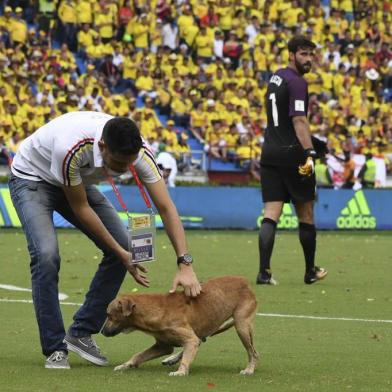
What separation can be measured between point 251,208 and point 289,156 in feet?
38.6

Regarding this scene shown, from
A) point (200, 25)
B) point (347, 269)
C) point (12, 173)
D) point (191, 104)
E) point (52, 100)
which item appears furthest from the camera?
→ point (200, 25)

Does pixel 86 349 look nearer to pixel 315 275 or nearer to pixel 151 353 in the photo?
pixel 151 353

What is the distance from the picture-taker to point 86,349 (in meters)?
8.04

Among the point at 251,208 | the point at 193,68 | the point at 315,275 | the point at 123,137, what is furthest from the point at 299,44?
the point at 193,68

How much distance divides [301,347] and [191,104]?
22.8 meters

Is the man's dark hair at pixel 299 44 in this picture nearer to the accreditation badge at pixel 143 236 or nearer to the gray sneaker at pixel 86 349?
the gray sneaker at pixel 86 349

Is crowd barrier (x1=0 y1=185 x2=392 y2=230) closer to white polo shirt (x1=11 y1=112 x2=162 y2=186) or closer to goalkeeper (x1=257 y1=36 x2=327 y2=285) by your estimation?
goalkeeper (x1=257 y1=36 x2=327 y2=285)

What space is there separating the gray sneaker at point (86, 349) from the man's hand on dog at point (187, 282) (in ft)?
2.65

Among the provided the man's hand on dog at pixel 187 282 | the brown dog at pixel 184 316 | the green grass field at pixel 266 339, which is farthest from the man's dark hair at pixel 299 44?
the man's hand on dog at pixel 187 282

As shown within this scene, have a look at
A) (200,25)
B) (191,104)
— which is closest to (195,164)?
(191,104)

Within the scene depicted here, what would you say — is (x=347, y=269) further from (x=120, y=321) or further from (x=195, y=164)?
(x=195, y=164)

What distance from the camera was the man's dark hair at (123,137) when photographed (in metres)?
6.84

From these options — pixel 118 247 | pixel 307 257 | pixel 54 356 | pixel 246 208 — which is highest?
pixel 118 247

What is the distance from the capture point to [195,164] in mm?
29000
